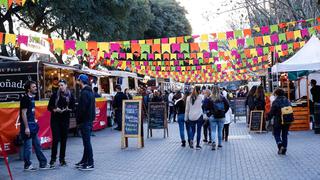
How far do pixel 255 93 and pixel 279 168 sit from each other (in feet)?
27.1

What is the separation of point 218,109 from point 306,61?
5506 mm

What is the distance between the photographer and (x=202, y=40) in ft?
65.5

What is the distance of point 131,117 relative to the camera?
42.5ft

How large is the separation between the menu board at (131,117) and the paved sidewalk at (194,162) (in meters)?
0.52

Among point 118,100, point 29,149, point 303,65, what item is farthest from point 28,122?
point 303,65

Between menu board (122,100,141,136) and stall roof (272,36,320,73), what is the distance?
5.89 m

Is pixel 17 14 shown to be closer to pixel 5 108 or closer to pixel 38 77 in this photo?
pixel 38 77

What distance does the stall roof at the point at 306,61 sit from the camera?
15.7 meters

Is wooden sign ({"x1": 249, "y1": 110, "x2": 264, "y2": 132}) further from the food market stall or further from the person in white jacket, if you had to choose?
the person in white jacket

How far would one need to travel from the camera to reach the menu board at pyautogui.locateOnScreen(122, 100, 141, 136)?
A: 12828 millimetres

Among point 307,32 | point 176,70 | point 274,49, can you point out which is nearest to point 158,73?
point 176,70

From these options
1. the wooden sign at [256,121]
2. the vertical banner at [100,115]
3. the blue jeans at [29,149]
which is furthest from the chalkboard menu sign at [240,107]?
the blue jeans at [29,149]

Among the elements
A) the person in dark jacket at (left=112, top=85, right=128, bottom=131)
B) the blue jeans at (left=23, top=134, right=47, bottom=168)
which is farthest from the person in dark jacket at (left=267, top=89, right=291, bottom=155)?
the person in dark jacket at (left=112, top=85, right=128, bottom=131)

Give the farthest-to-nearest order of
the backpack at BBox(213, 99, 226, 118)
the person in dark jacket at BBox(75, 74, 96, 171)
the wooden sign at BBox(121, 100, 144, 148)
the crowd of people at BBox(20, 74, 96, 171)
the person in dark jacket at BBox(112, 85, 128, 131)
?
the person in dark jacket at BBox(112, 85, 128, 131)
the wooden sign at BBox(121, 100, 144, 148)
the backpack at BBox(213, 99, 226, 118)
the person in dark jacket at BBox(75, 74, 96, 171)
the crowd of people at BBox(20, 74, 96, 171)
